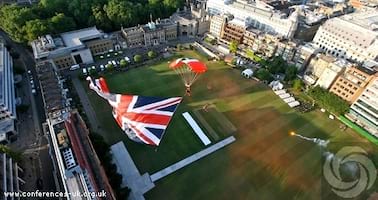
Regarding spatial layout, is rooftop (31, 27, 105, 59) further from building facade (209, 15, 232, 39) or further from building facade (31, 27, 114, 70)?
building facade (209, 15, 232, 39)

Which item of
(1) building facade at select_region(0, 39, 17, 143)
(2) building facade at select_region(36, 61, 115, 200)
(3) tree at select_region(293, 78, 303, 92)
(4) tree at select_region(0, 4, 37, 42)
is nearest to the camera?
(2) building facade at select_region(36, 61, 115, 200)

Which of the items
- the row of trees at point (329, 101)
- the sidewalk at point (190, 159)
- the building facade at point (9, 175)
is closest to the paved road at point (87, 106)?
the building facade at point (9, 175)

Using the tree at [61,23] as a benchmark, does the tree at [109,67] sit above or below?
below

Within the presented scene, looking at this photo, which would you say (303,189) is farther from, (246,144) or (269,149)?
(246,144)

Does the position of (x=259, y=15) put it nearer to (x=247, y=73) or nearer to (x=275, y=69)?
(x=275, y=69)

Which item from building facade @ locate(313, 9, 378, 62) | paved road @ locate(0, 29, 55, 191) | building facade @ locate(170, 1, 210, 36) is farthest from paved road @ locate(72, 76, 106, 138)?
building facade @ locate(313, 9, 378, 62)

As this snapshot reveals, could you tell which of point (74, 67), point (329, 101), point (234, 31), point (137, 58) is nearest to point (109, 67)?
point (137, 58)

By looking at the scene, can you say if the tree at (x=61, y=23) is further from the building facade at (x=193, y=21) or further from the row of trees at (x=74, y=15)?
the building facade at (x=193, y=21)
